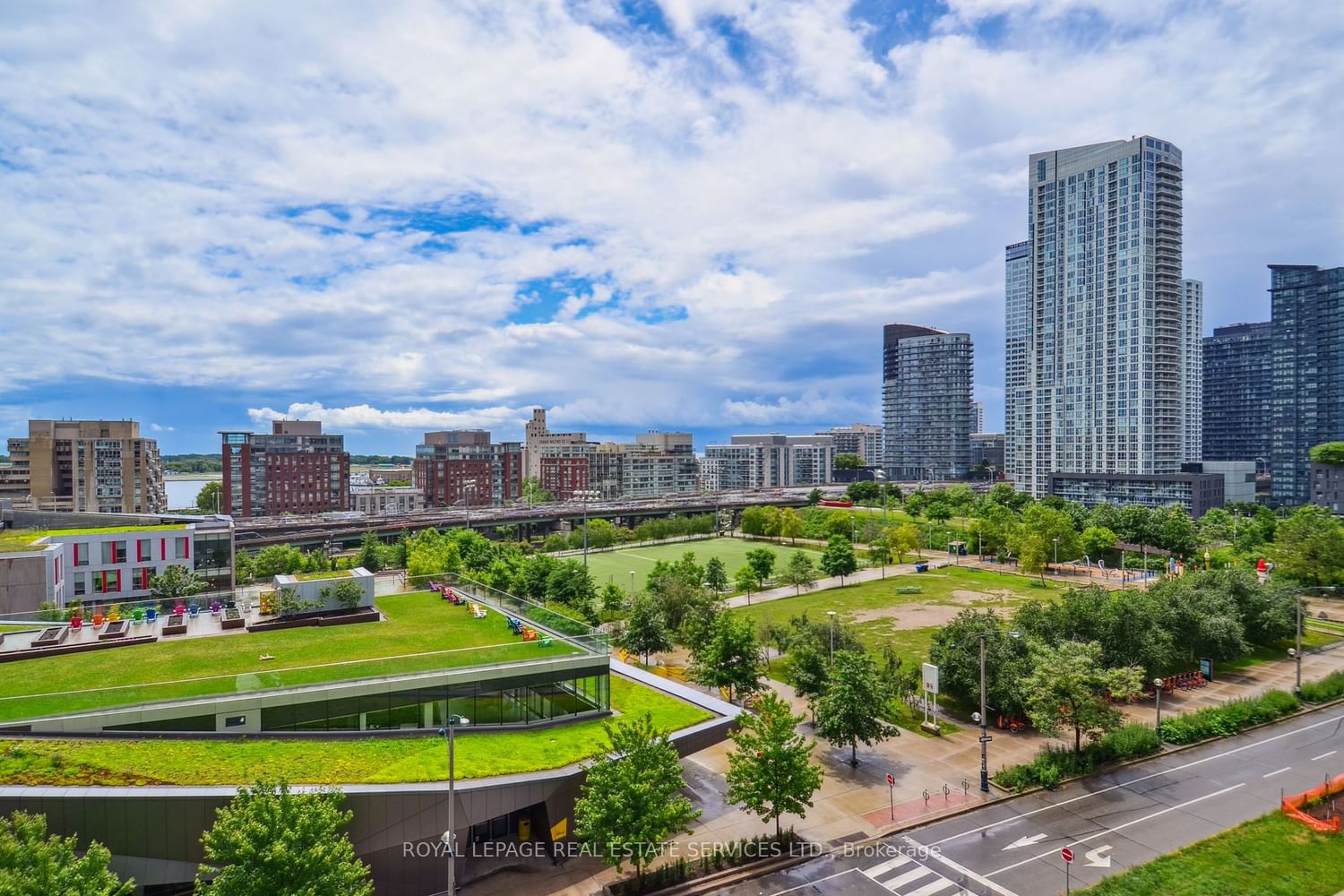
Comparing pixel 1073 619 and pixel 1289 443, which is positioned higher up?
pixel 1289 443

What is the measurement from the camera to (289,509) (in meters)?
144

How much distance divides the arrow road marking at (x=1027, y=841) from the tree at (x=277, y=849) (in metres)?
20.5

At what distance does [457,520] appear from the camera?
11612cm

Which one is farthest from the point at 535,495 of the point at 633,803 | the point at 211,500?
the point at 633,803

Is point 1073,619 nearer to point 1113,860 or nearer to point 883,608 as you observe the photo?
point 1113,860

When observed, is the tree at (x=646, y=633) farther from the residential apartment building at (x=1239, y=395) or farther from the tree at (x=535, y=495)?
the residential apartment building at (x=1239, y=395)

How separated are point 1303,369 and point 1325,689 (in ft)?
534

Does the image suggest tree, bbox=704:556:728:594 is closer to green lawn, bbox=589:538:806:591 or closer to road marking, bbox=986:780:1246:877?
green lawn, bbox=589:538:806:591

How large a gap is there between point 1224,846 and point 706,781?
18022mm

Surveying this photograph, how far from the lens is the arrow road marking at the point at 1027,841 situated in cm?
2422

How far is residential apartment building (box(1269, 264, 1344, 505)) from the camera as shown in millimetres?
151250

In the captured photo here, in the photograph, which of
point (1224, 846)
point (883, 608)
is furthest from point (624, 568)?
point (1224, 846)

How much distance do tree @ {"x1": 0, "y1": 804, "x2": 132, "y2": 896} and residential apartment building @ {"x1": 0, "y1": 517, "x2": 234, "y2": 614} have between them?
1425 inches

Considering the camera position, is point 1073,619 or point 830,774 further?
point 1073,619
